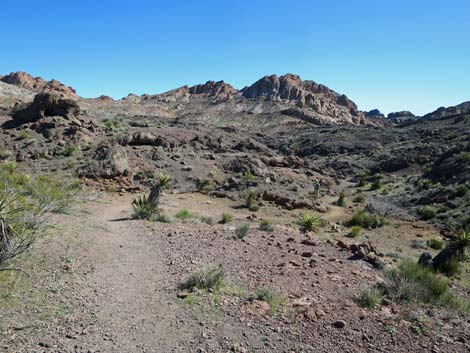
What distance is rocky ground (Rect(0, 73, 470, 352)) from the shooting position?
4.97m

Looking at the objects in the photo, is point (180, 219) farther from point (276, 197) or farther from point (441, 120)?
point (441, 120)

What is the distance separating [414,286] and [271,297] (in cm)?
271

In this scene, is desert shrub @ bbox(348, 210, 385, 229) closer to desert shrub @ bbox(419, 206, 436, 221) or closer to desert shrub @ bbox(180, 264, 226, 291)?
desert shrub @ bbox(419, 206, 436, 221)

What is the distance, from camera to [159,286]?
259 inches

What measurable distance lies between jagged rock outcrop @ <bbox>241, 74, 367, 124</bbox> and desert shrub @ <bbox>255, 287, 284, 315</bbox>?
3756 inches

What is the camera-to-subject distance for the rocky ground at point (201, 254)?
4973 millimetres

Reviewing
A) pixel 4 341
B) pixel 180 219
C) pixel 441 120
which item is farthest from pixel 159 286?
pixel 441 120

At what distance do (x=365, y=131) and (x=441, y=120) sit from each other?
14.3 metres

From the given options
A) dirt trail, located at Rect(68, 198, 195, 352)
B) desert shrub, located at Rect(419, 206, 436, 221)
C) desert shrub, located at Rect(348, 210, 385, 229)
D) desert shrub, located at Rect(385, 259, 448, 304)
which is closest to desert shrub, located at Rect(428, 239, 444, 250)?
desert shrub, located at Rect(348, 210, 385, 229)

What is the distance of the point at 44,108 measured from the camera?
85.1ft

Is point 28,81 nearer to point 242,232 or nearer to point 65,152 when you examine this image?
point 65,152

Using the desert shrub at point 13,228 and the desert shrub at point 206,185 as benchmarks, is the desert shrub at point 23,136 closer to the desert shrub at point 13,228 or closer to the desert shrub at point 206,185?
the desert shrub at point 206,185

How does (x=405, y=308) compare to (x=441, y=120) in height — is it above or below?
below

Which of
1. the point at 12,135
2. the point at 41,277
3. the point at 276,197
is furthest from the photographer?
the point at 12,135
